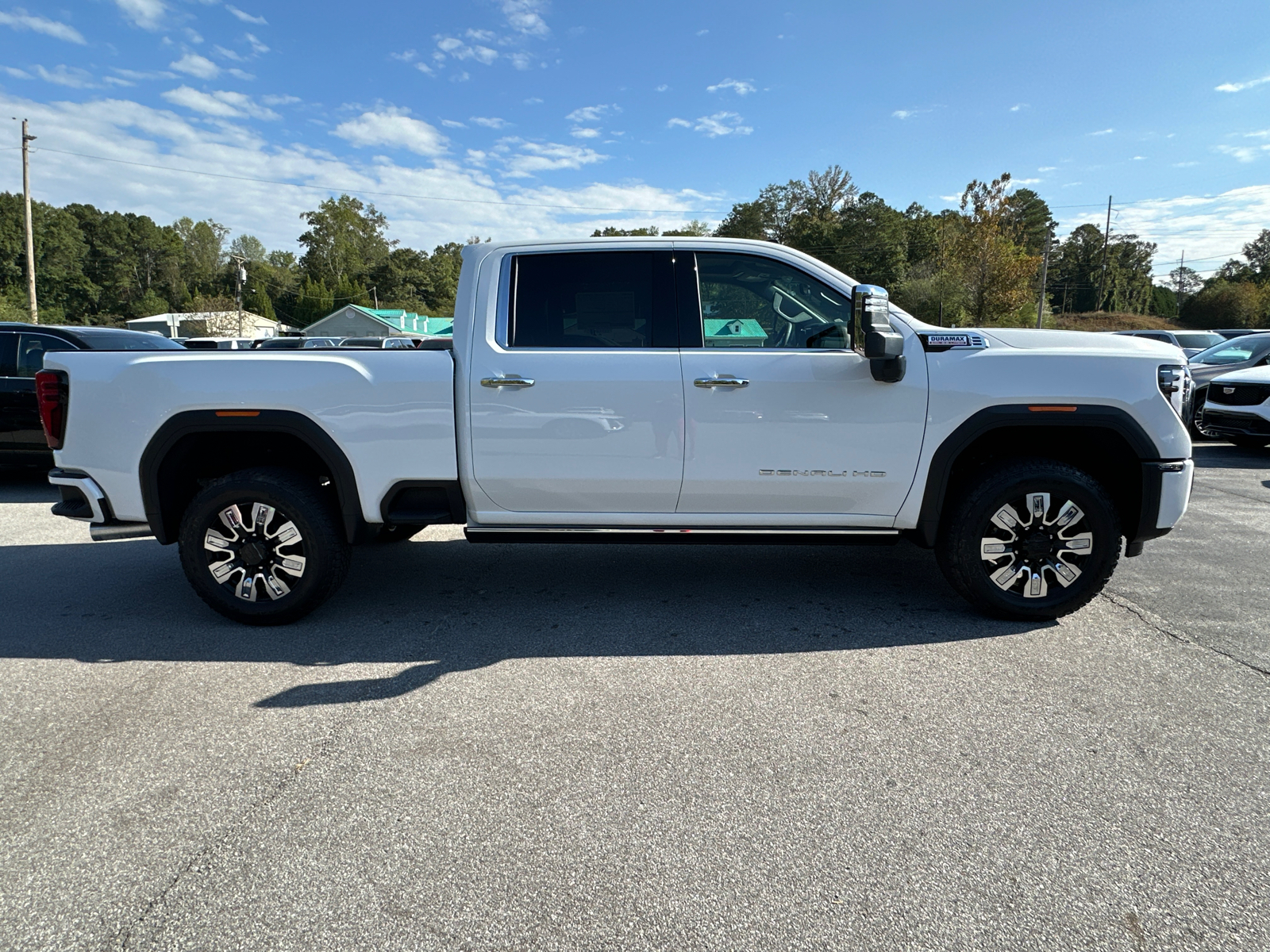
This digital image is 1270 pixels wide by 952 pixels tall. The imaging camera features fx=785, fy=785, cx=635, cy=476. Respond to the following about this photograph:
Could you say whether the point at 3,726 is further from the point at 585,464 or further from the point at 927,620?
the point at 927,620

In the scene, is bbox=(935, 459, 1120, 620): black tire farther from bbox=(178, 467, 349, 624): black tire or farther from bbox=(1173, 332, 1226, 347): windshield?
bbox=(1173, 332, 1226, 347): windshield

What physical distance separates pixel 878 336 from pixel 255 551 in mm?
3415

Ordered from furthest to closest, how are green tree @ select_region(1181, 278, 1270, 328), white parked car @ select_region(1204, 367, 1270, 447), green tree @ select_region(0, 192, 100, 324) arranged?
1. green tree @ select_region(0, 192, 100, 324)
2. green tree @ select_region(1181, 278, 1270, 328)
3. white parked car @ select_region(1204, 367, 1270, 447)

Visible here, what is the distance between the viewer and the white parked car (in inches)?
402

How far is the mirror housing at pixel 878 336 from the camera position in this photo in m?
3.75

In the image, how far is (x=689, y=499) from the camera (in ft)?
13.8

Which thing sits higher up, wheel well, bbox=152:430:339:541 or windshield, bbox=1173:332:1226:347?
windshield, bbox=1173:332:1226:347

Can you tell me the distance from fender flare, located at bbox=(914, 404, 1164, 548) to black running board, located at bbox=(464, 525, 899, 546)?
43cm

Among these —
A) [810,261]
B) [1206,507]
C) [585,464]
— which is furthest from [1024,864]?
[1206,507]

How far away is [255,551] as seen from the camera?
4223 millimetres

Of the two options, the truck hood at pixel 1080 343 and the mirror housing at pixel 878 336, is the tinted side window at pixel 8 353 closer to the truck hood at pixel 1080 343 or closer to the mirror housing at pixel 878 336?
the mirror housing at pixel 878 336

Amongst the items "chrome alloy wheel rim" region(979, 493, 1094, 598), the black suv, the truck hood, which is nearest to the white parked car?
the truck hood

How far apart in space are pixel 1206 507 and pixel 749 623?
→ 567 cm

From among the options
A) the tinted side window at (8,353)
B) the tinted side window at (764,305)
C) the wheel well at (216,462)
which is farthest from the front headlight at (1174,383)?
the tinted side window at (8,353)
